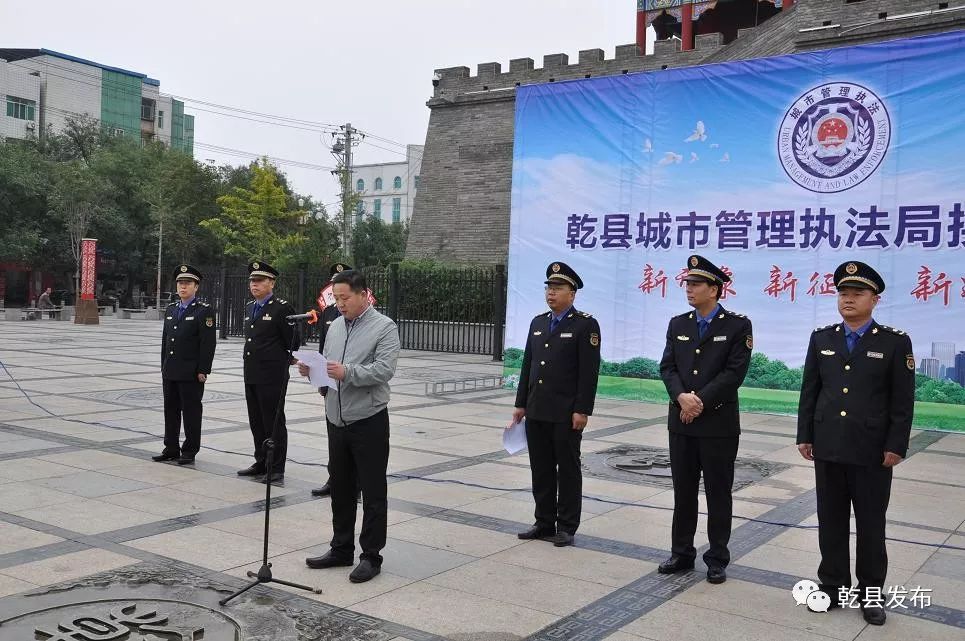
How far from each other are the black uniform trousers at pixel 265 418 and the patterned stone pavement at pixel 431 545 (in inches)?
11.7

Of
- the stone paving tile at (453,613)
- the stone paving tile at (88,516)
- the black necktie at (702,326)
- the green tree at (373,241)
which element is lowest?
the stone paving tile at (453,613)

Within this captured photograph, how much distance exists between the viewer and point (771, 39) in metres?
21.2

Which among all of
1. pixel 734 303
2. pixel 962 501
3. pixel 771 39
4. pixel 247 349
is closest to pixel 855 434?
pixel 962 501

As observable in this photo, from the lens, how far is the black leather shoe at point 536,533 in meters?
5.45

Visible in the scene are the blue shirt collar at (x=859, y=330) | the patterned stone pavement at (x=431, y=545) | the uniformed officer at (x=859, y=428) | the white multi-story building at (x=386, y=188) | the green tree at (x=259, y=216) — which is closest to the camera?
the patterned stone pavement at (x=431, y=545)

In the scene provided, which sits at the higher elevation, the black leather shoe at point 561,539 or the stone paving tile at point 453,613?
the black leather shoe at point 561,539

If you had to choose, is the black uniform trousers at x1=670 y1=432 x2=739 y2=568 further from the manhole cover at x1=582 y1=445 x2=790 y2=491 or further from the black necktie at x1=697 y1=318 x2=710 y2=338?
the manhole cover at x1=582 y1=445 x2=790 y2=491

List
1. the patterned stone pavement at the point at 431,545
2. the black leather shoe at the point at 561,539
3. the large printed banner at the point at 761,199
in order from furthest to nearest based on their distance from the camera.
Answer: the large printed banner at the point at 761,199, the black leather shoe at the point at 561,539, the patterned stone pavement at the point at 431,545

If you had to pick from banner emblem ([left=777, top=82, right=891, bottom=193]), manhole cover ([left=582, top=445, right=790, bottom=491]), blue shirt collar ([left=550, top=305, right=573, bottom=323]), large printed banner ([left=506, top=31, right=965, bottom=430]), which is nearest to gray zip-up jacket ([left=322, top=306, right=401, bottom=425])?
blue shirt collar ([left=550, top=305, right=573, bottom=323])

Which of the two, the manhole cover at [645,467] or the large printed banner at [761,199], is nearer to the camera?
the manhole cover at [645,467]

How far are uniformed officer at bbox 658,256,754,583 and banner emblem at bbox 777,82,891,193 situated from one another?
713 cm

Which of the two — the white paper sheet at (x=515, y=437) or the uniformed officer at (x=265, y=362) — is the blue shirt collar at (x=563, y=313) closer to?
the white paper sheet at (x=515, y=437)

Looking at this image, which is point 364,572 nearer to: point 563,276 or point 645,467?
point 563,276

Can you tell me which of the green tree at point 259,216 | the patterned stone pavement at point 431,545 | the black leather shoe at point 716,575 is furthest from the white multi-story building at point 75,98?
the black leather shoe at point 716,575
